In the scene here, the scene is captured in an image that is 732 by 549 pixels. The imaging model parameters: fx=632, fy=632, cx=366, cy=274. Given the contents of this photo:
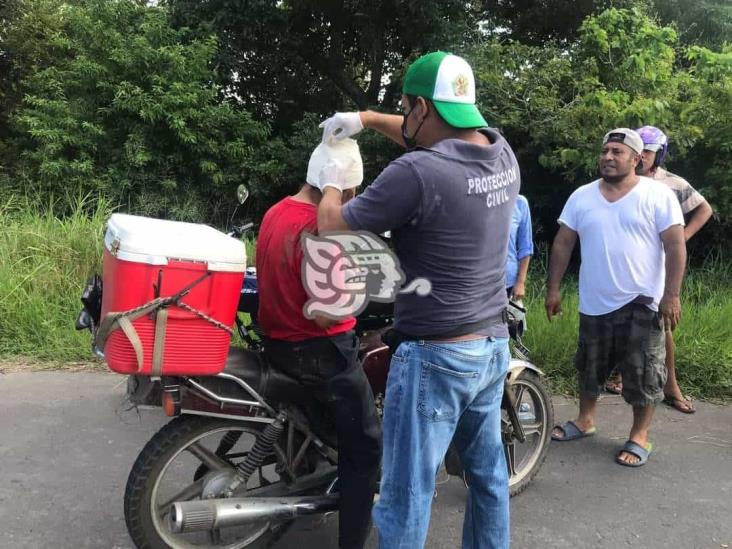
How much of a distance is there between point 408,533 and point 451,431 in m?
0.34

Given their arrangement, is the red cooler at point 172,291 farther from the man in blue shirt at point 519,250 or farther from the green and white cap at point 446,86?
the man in blue shirt at point 519,250

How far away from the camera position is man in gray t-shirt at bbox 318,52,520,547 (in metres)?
1.81

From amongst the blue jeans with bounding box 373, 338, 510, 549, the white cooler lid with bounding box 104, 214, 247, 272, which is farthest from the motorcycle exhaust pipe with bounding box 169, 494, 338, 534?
the white cooler lid with bounding box 104, 214, 247, 272

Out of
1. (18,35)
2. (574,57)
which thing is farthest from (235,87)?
(574,57)

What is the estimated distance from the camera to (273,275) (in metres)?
2.31

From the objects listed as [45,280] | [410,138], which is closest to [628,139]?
[410,138]

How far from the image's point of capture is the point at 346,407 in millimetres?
2379

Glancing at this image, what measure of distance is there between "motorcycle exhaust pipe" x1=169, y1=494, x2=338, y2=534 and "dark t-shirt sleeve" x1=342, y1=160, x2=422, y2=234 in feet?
4.05

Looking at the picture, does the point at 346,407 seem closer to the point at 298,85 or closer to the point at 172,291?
the point at 172,291

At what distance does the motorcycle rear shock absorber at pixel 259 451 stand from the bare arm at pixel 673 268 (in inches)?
89.6

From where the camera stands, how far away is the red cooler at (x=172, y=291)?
1.99 metres

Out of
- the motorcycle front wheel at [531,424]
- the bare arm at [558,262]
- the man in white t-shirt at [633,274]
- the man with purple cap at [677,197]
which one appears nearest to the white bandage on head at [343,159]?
the motorcycle front wheel at [531,424]

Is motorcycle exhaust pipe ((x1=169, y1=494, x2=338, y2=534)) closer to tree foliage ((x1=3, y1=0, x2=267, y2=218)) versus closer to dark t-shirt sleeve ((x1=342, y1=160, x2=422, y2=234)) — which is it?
dark t-shirt sleeve ((x1=342, y1=160, x2=422, y2=234))

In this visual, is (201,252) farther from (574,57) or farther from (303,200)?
(574,57)
